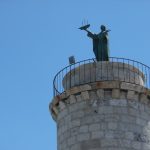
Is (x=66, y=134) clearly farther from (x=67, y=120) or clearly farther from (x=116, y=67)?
(x=116, y=67)

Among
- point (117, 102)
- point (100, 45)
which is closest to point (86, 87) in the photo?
point (117, 102)

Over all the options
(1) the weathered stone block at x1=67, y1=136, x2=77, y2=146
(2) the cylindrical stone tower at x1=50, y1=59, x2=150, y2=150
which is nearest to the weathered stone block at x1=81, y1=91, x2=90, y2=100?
(2) the cylindrical stone tower at x1=50, y1=59, x2=150, y2=150

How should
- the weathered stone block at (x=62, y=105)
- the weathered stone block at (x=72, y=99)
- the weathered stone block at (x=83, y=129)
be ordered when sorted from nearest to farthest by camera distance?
the weathered stone block at (x=83, y=129)
the weathered stone block at (x=72, y=99)
the weathered stone block at (x=62, y=105)

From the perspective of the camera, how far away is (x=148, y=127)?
69.4 feet

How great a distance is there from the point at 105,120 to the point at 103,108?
0.42 m

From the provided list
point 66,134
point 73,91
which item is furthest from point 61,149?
point 73,91

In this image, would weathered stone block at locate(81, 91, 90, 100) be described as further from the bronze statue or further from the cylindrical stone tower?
the bronze statue

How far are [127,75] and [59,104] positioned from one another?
236 centimetres

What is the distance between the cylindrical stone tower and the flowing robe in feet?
3.22

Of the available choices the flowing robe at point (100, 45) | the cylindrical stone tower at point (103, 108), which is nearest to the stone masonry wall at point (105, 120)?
the cylindrical stone tower at point (103, 108)

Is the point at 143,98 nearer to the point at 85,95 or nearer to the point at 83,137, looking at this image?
the point at 85,95

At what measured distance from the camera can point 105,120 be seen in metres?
20.7

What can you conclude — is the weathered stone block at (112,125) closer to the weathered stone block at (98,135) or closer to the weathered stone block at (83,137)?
the weathered stone block at (98,135)

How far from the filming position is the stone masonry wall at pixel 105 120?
67.0 feet
